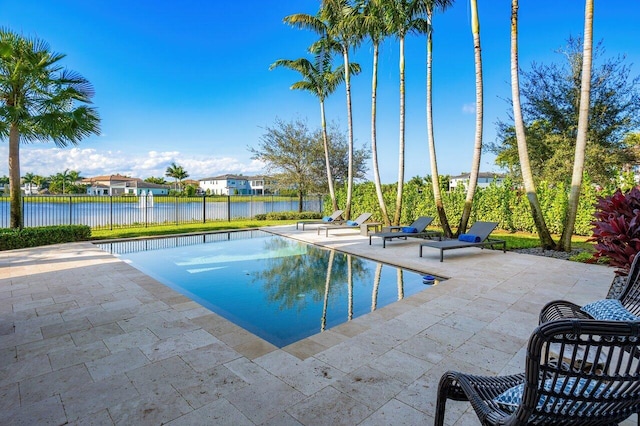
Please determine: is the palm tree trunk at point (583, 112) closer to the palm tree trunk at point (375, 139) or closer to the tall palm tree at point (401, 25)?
the tall palm tree at point (401, 25)

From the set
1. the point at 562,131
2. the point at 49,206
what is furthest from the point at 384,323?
the point at 562,131

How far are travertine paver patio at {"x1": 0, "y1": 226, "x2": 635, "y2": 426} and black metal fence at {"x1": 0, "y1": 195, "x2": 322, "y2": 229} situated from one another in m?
8.54

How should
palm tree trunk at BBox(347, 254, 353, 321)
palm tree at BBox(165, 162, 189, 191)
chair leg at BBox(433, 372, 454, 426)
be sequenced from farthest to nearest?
palm tree at BBox(165, 162, 189, 191)
palm tree trunk at BBox(347, 254, 353, 321)
chair leg at BBox(433, 372, 454, 426)

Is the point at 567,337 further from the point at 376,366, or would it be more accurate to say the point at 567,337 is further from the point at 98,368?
the point at 98,368

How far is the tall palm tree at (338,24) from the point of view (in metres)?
13.2

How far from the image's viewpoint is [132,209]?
14664 millimetres

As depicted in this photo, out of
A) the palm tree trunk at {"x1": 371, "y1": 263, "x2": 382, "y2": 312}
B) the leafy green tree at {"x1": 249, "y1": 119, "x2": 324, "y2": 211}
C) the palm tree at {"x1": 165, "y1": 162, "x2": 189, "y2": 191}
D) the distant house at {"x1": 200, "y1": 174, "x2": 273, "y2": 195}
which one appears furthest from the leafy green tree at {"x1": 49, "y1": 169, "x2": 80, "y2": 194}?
the palm tree trunk at {"x1": 371, "y1": 263, "x2": 382, "y2": 312}

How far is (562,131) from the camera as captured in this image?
15328 millimetres

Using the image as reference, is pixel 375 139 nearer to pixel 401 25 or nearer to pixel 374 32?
pixel 374 32

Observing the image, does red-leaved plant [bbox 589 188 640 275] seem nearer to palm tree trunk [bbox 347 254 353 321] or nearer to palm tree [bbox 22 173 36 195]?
palm tree trunk [bbox 347 254 353 321]

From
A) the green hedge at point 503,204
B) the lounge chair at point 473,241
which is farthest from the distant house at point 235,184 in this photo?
the lounge chair at point 473,241

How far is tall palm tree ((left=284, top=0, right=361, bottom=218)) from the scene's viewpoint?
13242 millimetres

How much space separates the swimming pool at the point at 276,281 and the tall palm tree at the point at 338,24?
8121 millimetres

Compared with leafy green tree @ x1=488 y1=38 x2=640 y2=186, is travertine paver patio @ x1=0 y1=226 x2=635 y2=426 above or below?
below
